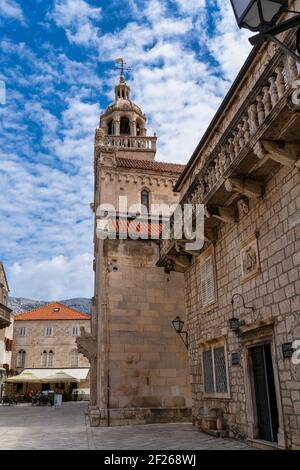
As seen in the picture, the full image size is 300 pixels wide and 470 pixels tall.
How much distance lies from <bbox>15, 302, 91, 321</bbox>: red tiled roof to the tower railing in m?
25.7

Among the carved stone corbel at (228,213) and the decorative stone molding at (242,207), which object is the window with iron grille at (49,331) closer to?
the carved stone corbel at (228,213)

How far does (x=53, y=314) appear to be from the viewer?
158 feet

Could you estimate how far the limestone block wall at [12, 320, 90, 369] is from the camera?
149ft

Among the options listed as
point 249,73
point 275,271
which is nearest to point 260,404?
point 275,271

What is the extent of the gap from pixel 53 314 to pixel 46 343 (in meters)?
3.47

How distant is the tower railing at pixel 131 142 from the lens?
26922 millimetres

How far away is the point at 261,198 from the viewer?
851 centimetres

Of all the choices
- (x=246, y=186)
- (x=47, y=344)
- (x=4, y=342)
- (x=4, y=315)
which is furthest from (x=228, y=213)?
(x=47, y=344)

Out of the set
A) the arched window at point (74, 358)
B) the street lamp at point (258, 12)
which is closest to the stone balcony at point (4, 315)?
the arched window at point (74, 358)

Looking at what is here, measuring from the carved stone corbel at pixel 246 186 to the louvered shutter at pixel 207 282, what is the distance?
127 inches

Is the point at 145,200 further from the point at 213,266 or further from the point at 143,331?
the point at 213,266

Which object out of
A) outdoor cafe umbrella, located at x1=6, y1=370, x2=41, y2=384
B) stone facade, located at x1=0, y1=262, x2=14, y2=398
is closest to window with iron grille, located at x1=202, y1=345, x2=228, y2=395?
outdoor cafe umbrella, located at x1=6, y1=370, x2=41, y2=384
